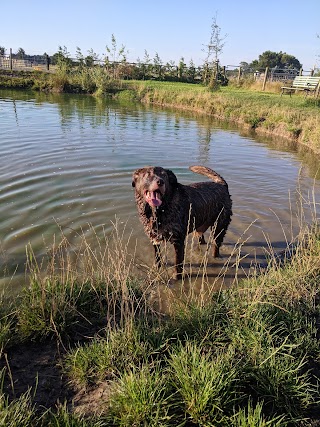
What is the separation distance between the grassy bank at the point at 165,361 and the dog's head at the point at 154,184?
1202mm

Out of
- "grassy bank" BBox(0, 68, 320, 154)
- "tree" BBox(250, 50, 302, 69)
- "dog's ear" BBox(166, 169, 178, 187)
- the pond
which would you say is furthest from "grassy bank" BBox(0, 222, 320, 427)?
"tree" BBox(250, 50, 302, 69)

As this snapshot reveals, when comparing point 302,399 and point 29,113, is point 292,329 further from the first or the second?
point 29,113

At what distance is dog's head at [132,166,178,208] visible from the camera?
4.47 m

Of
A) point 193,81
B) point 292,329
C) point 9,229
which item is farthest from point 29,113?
point 193,81

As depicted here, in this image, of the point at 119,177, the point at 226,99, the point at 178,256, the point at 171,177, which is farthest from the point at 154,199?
the point at 226,99

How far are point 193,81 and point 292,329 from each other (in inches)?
1865

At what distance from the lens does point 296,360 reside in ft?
9.77

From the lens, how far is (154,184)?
14.6 feet

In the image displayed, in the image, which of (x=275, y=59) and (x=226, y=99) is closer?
(x=226, y=99)

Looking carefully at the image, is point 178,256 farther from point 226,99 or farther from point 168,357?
point 226,99

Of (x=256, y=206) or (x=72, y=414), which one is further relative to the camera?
(x=256, y=206)

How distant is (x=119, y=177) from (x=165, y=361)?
7.67m

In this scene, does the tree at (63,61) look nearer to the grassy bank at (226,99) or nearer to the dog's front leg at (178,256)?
the grassy bank at (226,99)

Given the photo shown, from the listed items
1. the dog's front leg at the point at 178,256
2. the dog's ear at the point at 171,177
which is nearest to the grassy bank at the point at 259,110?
the dog's front leg at the point at 178,256
